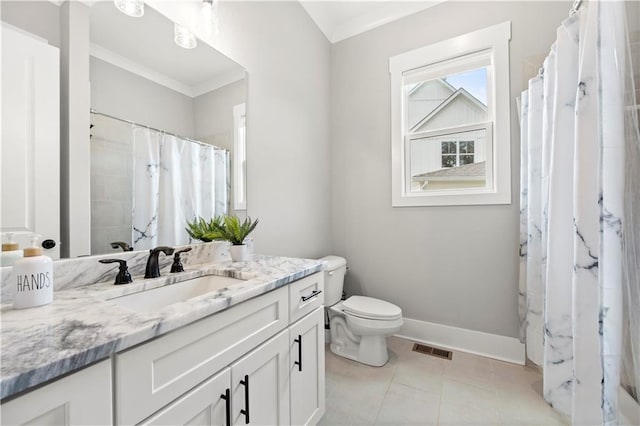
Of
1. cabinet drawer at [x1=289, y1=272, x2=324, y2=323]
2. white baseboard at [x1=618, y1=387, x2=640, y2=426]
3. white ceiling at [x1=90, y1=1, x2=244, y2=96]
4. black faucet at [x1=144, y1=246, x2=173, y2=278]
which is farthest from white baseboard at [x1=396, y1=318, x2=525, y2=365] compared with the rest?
white ceiling at [x1=90, y1=1, x2=244, y2=96]

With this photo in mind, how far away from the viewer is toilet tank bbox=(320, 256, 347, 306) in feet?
7.02

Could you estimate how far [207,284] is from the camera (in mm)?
1168

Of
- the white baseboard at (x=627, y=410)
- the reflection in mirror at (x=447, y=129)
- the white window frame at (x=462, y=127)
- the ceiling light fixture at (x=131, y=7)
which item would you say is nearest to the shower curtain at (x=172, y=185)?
the ceiling light fixture at (x=131, y=7)

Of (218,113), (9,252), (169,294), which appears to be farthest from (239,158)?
(9,252)

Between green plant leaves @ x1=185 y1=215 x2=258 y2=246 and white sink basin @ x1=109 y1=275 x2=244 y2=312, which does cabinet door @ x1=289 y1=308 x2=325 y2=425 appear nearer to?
white sink basin @ x1=109 y1=275 x2=244 y2=312

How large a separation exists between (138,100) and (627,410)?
88.3 inches

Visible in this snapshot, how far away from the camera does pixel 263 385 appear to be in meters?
0.95

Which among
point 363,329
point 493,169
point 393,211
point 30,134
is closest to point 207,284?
point 30,134

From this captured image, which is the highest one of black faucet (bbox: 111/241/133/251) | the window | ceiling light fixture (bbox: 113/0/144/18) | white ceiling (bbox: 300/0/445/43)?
white ceiling (bbox: 300/0/445/43)

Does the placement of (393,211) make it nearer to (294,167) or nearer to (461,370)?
(294,167)

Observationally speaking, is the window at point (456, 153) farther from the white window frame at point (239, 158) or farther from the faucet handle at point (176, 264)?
the faucet handle at point (176, 264)

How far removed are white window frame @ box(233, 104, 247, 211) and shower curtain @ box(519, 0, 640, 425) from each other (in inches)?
63.0

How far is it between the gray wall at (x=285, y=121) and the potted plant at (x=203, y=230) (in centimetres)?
33

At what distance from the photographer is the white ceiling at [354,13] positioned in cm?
225
